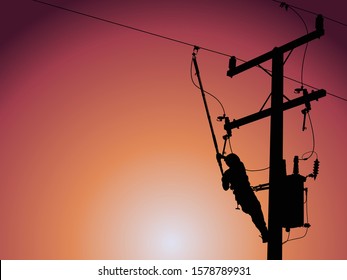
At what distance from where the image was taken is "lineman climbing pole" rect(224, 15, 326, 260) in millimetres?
11219

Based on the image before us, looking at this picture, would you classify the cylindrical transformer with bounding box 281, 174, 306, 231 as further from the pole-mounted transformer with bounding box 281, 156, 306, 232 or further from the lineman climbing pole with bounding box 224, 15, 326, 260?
the lineman climbing pole with bounding box 224, 15, 326, 260

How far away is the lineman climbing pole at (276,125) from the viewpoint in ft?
36.8

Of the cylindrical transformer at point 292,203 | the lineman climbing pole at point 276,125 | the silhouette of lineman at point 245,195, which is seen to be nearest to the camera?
the lineman climbing pole at point 276,125

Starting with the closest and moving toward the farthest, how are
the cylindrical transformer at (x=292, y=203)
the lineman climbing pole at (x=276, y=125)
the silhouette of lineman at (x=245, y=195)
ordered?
the lineman climbing pole at (x=276, y=125) < the cylindrical transformer at (x=292, y=203) < the silhouette of lineman at (x=245, y=195)

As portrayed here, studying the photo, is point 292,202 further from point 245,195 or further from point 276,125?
point 276,125

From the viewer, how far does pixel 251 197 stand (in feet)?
39.1

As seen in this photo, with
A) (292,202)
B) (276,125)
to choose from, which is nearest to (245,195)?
(292,202)

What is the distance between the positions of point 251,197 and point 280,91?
239 cm

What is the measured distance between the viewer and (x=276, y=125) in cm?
1199

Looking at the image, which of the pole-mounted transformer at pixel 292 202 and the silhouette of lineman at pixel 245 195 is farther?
the silhouette of lineman at pixel 245 195

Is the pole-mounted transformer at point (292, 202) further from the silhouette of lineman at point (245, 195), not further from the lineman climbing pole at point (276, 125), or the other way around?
the silhouette of lineman at point (245, 195)

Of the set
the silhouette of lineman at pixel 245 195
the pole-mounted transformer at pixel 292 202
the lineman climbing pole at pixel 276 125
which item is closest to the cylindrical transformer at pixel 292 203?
the pole-mounted transformer at pixel 292 202
